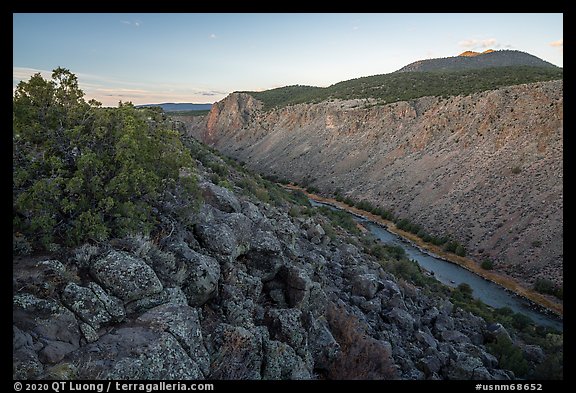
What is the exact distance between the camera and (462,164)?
120 ft

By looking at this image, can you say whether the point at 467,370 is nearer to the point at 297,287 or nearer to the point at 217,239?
the point at 297,287

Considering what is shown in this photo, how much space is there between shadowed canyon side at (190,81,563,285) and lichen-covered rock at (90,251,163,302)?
24.6 meters

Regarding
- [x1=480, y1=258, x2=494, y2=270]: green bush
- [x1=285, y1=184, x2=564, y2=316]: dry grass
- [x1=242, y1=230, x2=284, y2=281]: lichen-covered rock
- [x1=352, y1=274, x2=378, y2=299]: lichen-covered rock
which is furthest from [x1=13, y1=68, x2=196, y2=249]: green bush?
[x1=480, y1=258, x2=494, y2=270]: green bush

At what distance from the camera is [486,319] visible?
1495 cm

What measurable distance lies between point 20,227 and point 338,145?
53219 mm

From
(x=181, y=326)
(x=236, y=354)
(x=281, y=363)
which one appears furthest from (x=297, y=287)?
(x=181, y=326)

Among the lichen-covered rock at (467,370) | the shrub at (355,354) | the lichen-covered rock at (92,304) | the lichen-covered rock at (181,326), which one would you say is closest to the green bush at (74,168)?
the lichen-covered rock at (92,304)

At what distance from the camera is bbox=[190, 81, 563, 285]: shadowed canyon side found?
26.0 meters

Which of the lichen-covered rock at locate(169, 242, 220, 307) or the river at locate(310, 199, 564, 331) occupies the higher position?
the lichen-covered rock at locate(169, 242, 220, 307)

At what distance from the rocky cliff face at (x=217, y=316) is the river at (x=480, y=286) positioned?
10.2 m

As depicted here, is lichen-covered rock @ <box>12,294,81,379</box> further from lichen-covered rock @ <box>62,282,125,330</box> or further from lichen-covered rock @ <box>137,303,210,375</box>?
lichen-covered rock @ <box>137,303,210,375</box>
